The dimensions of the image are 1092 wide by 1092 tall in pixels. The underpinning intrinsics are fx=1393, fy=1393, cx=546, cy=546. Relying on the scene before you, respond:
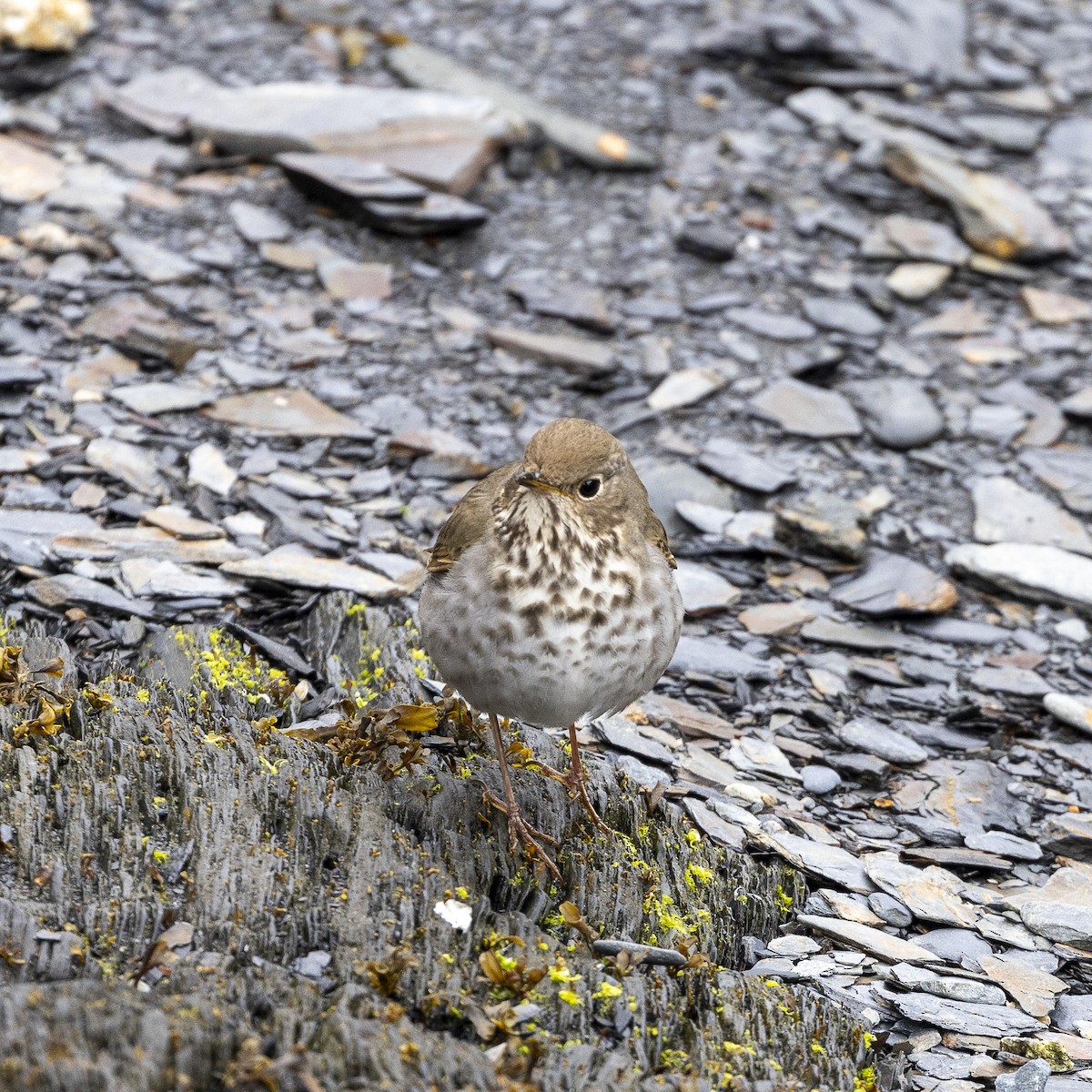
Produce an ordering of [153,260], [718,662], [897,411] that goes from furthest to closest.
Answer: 1. [153,260]
2. [897,411]
3. [718,662]

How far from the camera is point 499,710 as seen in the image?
A: 496cm

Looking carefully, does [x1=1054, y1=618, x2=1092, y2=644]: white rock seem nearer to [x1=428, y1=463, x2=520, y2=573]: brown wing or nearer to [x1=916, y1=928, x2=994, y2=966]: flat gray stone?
[x1=916, y1=928, x2=994, y2=966]: flat gray stone

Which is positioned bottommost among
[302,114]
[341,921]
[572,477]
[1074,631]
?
[1074,631]

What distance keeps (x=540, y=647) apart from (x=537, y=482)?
59 cm

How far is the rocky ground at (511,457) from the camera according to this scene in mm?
4129

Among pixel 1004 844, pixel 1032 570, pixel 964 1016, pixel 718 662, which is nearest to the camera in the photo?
pixel 964 1016

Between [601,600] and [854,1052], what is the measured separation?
1.66 meters

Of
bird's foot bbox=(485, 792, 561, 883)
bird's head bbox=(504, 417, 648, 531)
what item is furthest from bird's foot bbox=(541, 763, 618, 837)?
bird's head bbox=(504, 417, 648, 531)

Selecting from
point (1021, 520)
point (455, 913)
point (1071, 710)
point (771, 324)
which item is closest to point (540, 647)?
point (455, 913)

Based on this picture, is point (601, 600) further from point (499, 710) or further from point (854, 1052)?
point (854, 1052)

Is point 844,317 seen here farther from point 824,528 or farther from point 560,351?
point 824,528

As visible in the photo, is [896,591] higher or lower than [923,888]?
lower

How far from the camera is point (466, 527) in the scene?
17.4 ft

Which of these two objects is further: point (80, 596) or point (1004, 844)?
point (80, 596)
